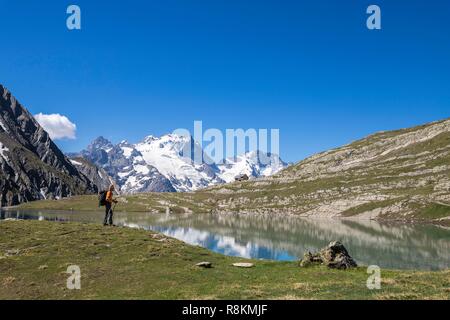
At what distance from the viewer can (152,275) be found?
35188 mm

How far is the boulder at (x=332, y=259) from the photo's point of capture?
41.7 meters

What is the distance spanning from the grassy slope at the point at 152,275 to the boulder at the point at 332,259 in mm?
2067

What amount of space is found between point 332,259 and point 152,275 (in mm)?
18619

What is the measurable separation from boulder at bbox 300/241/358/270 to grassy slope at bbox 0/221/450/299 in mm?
2067
